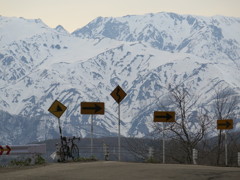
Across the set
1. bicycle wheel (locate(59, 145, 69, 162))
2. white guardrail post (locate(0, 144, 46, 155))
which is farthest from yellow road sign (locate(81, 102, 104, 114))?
white guardrail post (locate(0, 144, 46, 155))

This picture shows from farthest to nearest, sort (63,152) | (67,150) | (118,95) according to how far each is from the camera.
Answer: (118,95), (67,150), (63,152)

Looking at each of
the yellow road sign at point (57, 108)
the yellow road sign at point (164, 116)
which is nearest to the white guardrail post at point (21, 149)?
the yellow road sign at point (57, 108)

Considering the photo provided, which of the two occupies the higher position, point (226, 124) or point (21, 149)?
point (226, 124)

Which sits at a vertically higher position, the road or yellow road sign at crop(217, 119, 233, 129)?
yellow road sign at crop(217, 119, 233, 129)

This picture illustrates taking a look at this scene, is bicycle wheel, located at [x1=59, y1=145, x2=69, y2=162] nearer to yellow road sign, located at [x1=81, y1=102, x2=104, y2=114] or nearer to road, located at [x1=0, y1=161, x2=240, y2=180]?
yellow road sign, located at [x1=81, y1=102, x2=104, y2=114]

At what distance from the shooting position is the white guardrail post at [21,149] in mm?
30875

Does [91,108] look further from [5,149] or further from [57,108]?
[5,149]

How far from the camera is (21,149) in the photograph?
104 ft

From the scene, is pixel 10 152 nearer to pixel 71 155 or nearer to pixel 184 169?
pixel 71 155

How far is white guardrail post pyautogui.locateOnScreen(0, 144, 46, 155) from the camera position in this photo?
3088 centimetres

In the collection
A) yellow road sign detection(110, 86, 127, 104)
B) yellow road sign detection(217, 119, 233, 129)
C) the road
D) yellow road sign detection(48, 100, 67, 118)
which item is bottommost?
the road

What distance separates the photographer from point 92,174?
78.8ft

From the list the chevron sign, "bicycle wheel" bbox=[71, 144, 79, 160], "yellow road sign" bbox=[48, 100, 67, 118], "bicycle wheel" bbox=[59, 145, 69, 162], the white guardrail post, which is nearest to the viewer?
the chevron sign

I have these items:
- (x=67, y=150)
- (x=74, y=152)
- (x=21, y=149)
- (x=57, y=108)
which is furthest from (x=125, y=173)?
(x=74, y=152)
